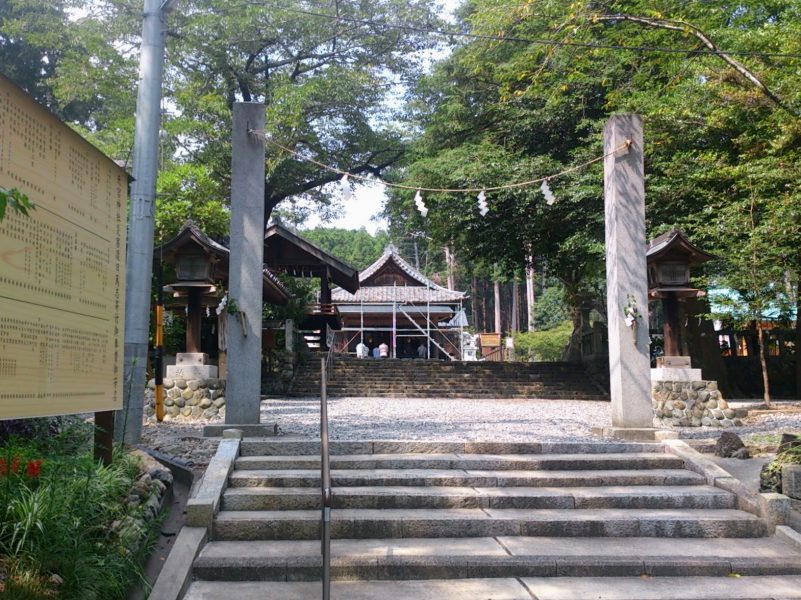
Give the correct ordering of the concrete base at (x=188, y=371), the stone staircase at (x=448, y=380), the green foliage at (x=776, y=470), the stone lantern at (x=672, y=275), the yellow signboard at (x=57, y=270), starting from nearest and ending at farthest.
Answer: the yellow signboard at (x=57, y=270), the green foliage at (x=776, y=470), the concrete base at (x=188, y=371), the stone lantern at (x=672, y=275), the stone staircase at (x=448, y=380)

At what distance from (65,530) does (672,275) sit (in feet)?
37.0

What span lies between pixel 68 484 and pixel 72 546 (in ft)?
2.22

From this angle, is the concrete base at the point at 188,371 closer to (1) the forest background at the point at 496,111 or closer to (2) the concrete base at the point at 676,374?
(1) the forest background at the point at 496,111

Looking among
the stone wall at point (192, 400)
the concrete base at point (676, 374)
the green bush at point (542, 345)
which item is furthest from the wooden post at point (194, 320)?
the green bush at point (542, 345)

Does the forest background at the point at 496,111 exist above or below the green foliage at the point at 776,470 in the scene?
above

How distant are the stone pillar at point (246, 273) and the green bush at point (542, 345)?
89.1ft

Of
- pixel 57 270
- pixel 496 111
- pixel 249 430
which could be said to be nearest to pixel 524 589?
pixel 57 270

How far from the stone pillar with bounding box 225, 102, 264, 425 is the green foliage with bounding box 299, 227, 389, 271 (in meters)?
49.7

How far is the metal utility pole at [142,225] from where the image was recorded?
22.4ft

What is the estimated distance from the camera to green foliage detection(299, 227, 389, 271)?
5984 centimetres

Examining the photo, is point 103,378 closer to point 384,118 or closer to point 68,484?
point 68,484

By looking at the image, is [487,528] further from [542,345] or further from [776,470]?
[542,345]

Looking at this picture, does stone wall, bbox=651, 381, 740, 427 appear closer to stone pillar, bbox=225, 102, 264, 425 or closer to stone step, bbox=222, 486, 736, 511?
stone step, bbox=222, 486, 736, 511

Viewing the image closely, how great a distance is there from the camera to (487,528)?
18.1 ft
